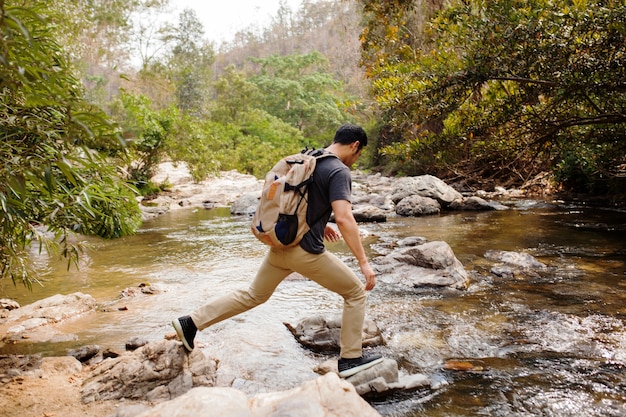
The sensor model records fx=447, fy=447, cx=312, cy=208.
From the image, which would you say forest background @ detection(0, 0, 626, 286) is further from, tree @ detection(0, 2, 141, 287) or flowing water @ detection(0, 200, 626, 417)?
flowing water @ detection(0, 200, 626, 417)

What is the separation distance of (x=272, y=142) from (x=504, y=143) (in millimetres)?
28232

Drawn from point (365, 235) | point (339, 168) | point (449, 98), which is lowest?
point (365, 235)

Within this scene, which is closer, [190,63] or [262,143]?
[262,143]

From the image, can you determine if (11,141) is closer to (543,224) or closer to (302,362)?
(302,362)

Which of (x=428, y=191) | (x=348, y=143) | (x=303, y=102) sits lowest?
(x=428, y=191)

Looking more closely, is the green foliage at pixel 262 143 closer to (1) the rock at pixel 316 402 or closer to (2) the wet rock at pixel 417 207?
(2) the wet rock at pixel 417 207

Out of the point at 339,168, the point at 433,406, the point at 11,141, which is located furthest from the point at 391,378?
the point at 11,141

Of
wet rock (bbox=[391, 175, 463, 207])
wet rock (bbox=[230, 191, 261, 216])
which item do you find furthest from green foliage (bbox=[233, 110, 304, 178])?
wet rock (bbox=[391, 175, 463, 207])

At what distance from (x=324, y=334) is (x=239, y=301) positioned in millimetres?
1068

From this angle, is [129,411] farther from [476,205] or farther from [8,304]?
[476,205]

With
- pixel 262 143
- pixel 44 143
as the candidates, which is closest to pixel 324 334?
pixel 44 143

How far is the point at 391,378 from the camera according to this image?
3285mm

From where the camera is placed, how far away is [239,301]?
3.52m

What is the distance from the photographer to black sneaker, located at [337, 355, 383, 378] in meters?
3.30
